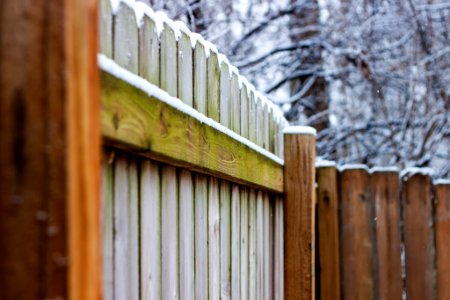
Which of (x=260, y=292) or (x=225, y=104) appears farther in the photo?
(x=260, y=292)

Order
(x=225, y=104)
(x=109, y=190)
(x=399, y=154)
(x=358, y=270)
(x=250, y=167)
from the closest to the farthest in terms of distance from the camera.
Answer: (x=109, y=190)
(x=225, y=104)
(x=250, y=167)
(x=358, y=270)
(x=399, y=154)

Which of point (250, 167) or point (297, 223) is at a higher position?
point (250, 167)

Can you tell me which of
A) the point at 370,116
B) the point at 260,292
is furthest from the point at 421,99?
the point at 260,292

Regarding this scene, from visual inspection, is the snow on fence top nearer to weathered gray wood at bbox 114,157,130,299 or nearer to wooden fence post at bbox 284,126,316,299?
weathered gray wood at bbox 114,157,130,299

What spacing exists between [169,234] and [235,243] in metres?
0.63

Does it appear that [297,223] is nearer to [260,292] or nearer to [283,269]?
[283,269]

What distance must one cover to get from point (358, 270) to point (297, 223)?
793 millimetres

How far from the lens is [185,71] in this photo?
4.92 feet

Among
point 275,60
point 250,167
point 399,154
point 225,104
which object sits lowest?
point 250,167

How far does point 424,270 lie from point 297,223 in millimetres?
1050

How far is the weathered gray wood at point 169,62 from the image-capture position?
4.44ft

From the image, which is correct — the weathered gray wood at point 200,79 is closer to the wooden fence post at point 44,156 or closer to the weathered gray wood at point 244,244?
the weathered gray wood at point 244,244

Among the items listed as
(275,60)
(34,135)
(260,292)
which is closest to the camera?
(34,135)

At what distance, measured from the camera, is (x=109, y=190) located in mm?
1098
